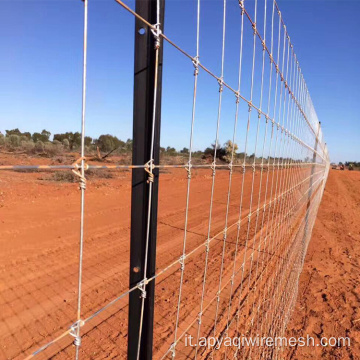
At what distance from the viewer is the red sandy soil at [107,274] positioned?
Answer: 2814 millimetres

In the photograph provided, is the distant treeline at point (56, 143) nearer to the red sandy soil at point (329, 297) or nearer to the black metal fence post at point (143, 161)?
the red sandy soil at point (329, 297)

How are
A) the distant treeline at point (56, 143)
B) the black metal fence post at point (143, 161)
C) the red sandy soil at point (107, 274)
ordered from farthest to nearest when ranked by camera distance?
1. the distant treeline at point (56, 143)
2. the red sandy soil at point (107, 274)
3. the black metal fence post at point (143, 161)

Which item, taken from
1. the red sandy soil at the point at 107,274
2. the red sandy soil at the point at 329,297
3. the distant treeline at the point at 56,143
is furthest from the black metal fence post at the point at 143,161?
the distant treeline at the point at 56,143

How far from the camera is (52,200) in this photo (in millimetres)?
8195

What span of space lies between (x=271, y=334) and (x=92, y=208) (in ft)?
19.5

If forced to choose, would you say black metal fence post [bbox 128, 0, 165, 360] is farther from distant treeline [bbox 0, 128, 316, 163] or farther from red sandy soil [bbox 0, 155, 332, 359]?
distant treeline [bbox 0, 128, 316, 163]

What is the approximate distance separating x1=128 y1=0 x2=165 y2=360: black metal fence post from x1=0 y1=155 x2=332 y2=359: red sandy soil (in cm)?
45

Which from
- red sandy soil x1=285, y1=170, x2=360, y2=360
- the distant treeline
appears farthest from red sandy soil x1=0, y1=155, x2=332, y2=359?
the distant treeline

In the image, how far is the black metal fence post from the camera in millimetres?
1060

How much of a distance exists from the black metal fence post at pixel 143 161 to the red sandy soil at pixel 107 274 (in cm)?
45

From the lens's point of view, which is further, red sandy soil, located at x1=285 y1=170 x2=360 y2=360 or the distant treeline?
the distant treeline

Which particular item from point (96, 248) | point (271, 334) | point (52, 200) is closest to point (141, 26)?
point (271, 334)

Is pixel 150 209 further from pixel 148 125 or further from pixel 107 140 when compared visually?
pixel 107 140

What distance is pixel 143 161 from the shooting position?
43.4 inches
